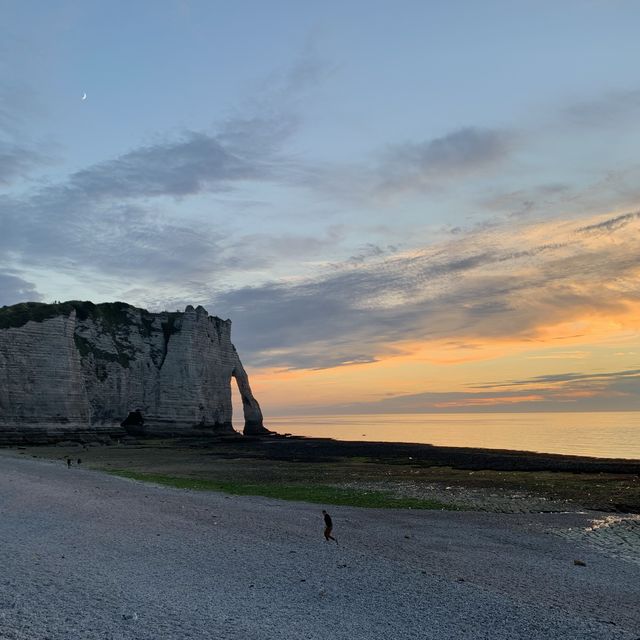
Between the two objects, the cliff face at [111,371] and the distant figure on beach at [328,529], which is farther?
the cliff face at [111,371]

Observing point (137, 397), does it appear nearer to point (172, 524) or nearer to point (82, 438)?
point (82, 438)

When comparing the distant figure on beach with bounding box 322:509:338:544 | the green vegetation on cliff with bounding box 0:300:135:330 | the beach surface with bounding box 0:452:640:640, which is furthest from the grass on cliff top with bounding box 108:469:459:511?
the green vegetation on cliff with bounding box 0:300:135:330

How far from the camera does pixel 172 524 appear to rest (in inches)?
695

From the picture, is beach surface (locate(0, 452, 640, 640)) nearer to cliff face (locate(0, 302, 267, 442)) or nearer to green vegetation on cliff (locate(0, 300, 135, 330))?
cliff face (locate(0, 302, 267, 442))

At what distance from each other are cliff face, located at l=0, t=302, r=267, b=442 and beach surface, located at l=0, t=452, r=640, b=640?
61576 mm

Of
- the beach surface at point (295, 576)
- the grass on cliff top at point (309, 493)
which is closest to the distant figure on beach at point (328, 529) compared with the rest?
the beach surface at point (295, 576)

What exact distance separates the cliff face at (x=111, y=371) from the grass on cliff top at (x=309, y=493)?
4880 centimetres

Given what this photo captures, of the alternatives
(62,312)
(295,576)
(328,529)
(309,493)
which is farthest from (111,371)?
(295,576)

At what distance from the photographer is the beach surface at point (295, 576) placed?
30.0 feet

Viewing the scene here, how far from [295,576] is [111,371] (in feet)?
277

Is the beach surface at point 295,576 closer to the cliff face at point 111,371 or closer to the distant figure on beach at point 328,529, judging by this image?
the distant figure on beach at point 328,529

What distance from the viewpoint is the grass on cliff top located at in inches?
990

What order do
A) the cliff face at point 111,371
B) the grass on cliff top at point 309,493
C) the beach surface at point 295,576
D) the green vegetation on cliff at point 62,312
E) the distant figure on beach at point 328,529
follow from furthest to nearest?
the green vegetation on cliff at point 62,312, the cliff face at point 111,371, the grass on cliff top at point 309,493, the distant figure on beach at point 328,529, the beach surface at point 295,576

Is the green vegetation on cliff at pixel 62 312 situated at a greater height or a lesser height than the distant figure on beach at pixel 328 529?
greater
